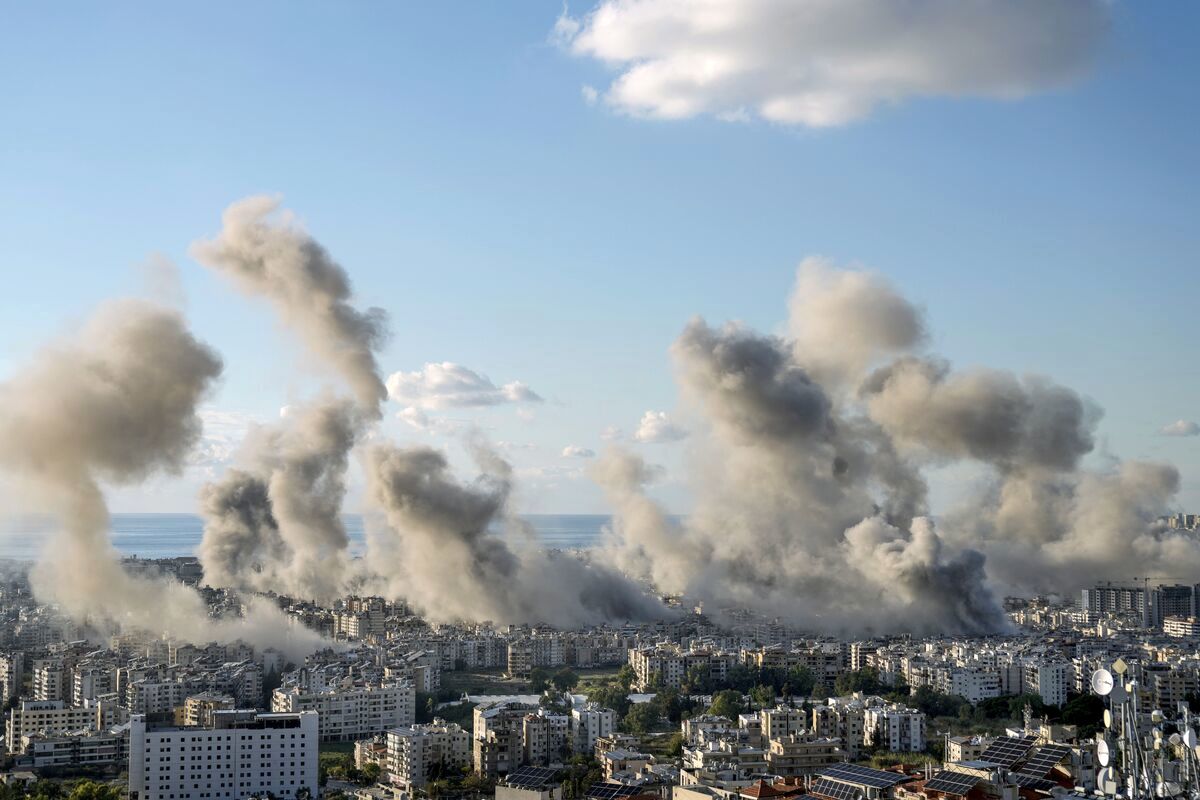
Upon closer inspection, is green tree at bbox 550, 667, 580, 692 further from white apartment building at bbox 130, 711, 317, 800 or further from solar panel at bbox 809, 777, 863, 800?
solar panel at bbox 809, 777, 863, 800

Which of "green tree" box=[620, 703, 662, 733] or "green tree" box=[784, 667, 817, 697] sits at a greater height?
"green tree" box=[784, 667, 817, 697]

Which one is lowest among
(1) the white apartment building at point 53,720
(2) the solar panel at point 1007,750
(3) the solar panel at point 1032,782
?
(1) the white apartment building at point 53,720

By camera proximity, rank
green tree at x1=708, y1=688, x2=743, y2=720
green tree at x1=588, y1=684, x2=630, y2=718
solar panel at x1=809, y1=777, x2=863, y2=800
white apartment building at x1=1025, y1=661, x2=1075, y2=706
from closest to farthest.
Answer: solar panel at x1=809, y1=777, x2=863, y2=800 < green tree at x1=708, y1=688, x2=743, y2=720 < green tree at x1=588, y1=684, x2=630, y2=718 < white apartment building at x1=1025, y1=661, x2=1075, y2=706

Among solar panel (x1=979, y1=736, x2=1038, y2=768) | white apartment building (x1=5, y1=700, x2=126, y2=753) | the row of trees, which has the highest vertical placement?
solar panel (x1=979, y1=736, x2=1038, y2=768)

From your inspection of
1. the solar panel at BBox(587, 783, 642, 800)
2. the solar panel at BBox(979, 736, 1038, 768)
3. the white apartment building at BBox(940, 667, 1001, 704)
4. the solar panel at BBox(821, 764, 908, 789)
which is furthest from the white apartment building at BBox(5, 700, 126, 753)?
the white apartment building at BBox(940, 667, 1001, 704)

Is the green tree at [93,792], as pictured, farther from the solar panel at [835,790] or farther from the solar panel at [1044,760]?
the solar panel at [1044,760]

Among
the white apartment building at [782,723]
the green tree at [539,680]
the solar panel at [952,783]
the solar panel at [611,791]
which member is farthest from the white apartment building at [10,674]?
the solar panel at [952,783]
